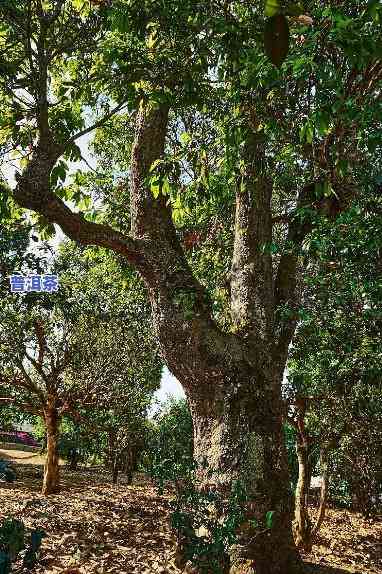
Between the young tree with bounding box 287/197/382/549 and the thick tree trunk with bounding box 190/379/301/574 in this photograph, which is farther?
the thick tree trunk with bounding box 190/379/301/574

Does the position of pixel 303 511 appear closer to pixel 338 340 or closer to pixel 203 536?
pixel 338 340

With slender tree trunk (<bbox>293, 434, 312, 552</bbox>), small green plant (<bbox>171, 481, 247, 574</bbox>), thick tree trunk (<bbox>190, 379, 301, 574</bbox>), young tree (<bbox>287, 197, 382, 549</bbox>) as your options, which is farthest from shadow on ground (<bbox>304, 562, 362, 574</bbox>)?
young tree (<bbox>287, 197, 382, 549</bbox>)

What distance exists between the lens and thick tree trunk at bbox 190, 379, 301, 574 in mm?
5594

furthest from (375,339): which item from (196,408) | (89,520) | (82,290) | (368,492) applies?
(368,492)

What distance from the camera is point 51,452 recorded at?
13.9m

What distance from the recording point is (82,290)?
1452cm

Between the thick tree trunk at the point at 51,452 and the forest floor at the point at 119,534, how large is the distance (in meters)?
0.31

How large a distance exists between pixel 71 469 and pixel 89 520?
49.2 ft

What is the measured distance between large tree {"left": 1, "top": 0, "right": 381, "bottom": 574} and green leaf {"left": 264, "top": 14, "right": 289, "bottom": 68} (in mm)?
2778

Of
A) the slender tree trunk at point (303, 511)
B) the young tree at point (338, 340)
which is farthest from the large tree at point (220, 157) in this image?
the slender tree trunk at point (303, 511)

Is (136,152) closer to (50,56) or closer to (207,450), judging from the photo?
(50,56)

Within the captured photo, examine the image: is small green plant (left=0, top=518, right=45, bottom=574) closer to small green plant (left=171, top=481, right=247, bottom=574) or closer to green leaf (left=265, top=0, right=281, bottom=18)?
small green plant (left=171, top=481, right=247, bottom=574)

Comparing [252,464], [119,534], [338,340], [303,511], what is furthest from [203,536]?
[303,511]

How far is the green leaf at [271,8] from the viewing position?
0.90 m
